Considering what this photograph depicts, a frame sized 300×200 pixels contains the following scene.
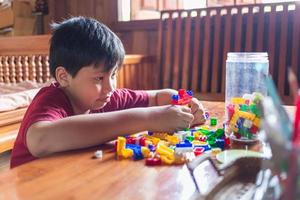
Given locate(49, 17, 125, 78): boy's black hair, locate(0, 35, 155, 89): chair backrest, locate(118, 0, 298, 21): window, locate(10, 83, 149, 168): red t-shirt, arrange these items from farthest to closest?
locate(118, 0, 298, 21): window → locate(0, 35, 155, 89): chair backrest → locate(49, 17, 125, 78): boy's black hair → locate(10, 83, 149, 168): red t-shirt

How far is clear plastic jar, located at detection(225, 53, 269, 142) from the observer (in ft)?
1.92

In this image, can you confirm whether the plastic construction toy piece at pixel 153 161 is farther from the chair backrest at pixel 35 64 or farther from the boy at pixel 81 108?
the chair backrest at pixel 35 64

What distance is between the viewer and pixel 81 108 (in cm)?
78

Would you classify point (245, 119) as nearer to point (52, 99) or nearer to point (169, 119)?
point (169, 119)

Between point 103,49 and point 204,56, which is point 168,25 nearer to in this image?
point 204,56

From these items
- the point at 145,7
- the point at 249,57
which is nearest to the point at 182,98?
the point at 249,57

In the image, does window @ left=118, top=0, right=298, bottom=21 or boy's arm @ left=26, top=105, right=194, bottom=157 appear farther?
window @ left=118, top=0, right=298, bottom=21

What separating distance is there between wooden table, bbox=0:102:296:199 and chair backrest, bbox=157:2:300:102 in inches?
63.3

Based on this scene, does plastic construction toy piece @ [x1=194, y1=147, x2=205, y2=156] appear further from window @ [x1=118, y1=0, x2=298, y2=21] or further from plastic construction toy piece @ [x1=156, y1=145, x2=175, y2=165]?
window @ [x1=118, y1=0, x2=298, y2=21]

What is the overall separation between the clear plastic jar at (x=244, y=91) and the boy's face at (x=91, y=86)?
0.24m

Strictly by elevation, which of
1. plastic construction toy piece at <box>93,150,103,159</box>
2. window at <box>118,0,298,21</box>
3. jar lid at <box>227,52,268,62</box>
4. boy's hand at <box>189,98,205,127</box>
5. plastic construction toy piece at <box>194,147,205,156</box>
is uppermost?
window at <box>118,0,298,21</box>

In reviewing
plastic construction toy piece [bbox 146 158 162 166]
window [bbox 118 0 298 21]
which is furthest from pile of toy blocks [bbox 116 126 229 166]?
window [bbox 118 0 298 21]

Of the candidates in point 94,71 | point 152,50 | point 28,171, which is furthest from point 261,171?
point 152,50

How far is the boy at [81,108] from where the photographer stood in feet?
1.90
